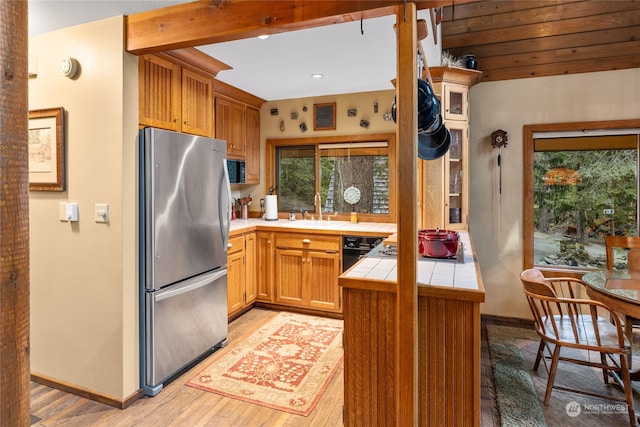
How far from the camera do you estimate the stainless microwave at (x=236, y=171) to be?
4.03 m

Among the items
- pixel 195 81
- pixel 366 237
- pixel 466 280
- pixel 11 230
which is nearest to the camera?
pixel 11 230

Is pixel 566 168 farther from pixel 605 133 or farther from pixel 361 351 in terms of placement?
pixel 361 351

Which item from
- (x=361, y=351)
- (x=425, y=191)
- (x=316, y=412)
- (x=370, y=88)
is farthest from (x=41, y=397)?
(x=370, y=88)

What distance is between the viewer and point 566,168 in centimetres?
375

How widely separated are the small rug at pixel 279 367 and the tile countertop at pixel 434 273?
1.02 m

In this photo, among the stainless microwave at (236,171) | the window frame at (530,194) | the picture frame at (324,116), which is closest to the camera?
the window frame at (530,194)

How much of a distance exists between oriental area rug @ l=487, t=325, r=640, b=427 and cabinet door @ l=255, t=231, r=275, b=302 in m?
2.23

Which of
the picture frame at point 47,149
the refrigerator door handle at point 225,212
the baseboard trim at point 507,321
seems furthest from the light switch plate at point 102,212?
the baseboard trim at point 507,321

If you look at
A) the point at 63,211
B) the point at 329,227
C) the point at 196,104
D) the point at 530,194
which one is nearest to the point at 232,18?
the point at 196,104

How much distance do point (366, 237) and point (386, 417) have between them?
200cm

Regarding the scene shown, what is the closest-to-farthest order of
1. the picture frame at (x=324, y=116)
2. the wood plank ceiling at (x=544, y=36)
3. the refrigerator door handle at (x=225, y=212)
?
the refrigerator door handle at (x=225, y=212)
the wood plank ceiling at (x=544, y=36)
the picture frame at (x=324, y=116)

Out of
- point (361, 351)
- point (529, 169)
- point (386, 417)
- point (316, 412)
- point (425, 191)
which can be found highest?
point (529, 169)

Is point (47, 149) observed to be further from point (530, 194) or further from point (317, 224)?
point (530, 194)

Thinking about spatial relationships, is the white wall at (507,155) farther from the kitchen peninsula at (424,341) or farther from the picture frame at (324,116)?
the kitchen peninsula at (424,341)
